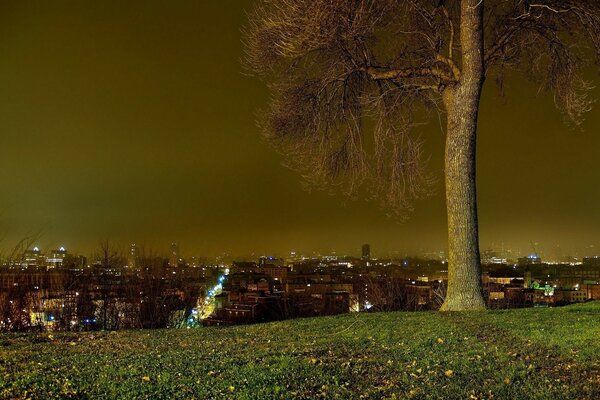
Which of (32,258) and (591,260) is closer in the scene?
(32,258)

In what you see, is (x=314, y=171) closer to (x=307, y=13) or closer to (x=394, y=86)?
(x=394, y=86)

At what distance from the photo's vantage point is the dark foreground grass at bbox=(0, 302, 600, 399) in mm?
6082

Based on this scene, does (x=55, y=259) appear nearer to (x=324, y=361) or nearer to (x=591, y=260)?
(x=324, y=361)

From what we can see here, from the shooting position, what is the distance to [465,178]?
13.2m

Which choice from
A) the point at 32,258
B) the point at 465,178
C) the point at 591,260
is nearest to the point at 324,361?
the point at 465,178

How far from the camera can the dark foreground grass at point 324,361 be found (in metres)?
6.08

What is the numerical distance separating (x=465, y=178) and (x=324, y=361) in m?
6.98

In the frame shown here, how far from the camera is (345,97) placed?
16.1 metres

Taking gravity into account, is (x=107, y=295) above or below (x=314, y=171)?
below

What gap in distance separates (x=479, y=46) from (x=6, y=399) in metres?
11.1

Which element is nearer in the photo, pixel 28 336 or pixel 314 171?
pixel 28 336

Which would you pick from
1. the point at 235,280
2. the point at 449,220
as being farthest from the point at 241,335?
the point at 235,280

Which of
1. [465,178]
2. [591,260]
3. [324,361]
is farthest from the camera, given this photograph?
[591,260]

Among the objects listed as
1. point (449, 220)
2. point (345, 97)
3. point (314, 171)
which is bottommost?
point (449, 220)
